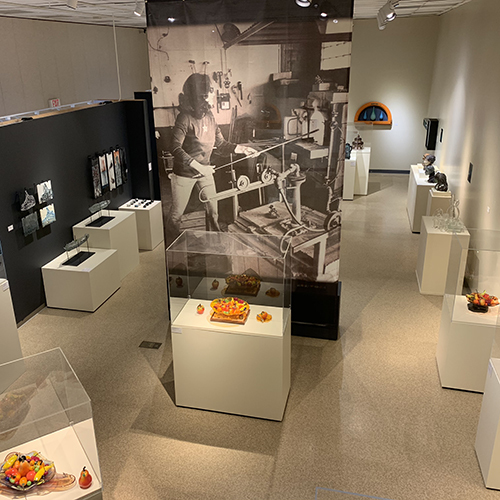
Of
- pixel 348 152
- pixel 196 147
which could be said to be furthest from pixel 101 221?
pixel 348 152

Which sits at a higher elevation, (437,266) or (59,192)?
(59,192)

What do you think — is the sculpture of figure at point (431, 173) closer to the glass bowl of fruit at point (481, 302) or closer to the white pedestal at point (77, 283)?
the glass bowl of fruit at point (481, 302)

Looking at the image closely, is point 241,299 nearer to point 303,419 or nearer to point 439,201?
point 303,419

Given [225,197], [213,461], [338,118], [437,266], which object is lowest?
[213,461]

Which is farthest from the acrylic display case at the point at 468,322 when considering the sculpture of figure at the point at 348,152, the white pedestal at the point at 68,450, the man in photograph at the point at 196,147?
the sculpture of figure at the point at 348,152

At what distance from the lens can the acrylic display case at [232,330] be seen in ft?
15.2

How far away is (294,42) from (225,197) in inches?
71.4

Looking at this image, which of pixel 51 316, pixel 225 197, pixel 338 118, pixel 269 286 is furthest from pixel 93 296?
pixel 338 118

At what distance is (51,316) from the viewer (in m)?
6.87

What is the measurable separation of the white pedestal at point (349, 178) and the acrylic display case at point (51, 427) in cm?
962

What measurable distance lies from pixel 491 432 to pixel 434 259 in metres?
3.60

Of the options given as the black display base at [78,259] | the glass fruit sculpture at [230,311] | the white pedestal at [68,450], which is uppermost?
the glass fruit sculpture at [230,311]

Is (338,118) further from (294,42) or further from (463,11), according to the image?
(463,11)

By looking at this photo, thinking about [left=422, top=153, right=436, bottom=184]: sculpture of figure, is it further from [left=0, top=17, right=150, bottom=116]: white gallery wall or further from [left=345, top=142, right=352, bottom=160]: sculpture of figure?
[left=0, top=17, right=150, bottom=116]: white gallery wall
